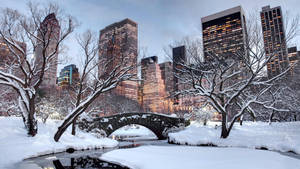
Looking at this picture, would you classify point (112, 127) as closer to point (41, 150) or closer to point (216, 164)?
point (41, 150)

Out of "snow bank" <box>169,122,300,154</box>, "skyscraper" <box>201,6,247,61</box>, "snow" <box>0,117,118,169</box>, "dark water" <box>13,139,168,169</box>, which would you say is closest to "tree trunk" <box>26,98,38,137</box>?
"snow" <box>0,117,118,169</box>

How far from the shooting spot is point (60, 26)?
47.2ft

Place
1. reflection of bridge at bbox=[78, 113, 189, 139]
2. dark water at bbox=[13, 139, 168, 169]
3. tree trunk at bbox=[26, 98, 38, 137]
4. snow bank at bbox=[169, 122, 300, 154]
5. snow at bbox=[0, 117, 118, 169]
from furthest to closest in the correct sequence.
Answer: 1. reflection of bridge at bbox=[78, 113, 189, 139]
2. tree trunk at bbox=[26, 98, 38, 137]
3. snow bank at bbox=[169, 122, 300, 154]
4. snow at bbox=[0, 117, 118, 169]
5. dark water at bbox=[13, 139, 168, 169]

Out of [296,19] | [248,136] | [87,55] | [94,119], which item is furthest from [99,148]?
[296,19]

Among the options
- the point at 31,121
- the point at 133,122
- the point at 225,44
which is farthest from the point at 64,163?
the point at 133,122

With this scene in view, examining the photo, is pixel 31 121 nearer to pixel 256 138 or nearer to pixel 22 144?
pixel 22 144

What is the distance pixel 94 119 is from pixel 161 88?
72.4 m

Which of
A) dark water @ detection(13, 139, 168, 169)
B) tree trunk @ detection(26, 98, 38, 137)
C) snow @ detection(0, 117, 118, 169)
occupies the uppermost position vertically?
tree trunk @ detection(26, 98, 38, 137)

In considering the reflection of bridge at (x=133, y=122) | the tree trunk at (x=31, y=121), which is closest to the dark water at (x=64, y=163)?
the tree trunk at (x=31, y=121)

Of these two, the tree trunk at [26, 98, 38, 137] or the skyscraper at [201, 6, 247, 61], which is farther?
the skyscraper at [201, 6, 247, 61]

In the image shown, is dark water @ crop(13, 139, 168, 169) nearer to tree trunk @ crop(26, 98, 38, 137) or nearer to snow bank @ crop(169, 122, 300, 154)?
tree trunk @ crop(26, 98, 38, 137)

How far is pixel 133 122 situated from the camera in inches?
1084

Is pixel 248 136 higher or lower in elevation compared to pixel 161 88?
lower

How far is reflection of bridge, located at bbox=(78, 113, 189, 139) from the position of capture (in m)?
23.5
